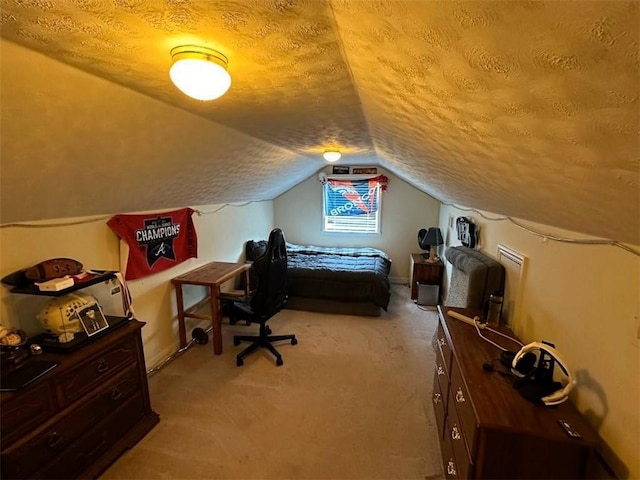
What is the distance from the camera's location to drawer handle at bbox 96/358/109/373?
1891mm

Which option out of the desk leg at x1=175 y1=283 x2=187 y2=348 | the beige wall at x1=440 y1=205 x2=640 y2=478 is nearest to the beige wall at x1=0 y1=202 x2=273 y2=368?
the desk leg at x1=175 y1=283 x2=187 y2=348

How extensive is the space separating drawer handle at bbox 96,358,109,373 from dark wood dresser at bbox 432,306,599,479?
2.04 metres

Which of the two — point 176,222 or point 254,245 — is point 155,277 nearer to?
point 176,222

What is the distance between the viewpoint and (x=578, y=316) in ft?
4.99

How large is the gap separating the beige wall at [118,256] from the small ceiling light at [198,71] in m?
1.55

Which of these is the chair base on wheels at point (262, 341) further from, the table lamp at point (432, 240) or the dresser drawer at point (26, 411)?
the table lamp at point (432, 240)

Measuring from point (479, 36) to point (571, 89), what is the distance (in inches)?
8.8

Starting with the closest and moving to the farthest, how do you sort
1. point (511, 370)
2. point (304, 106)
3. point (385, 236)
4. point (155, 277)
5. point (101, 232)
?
point (511, 370)
point (304, 106)
point (101, 232)
point (155, 277)
point (385, 236)

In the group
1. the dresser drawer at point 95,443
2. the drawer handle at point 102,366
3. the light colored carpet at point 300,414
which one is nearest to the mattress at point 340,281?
the light colored carpet at point 300,414

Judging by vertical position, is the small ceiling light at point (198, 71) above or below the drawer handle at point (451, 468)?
above

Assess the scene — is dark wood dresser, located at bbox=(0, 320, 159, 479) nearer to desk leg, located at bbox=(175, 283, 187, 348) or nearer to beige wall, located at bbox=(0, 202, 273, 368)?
beige wall, located at bbox=(0, 202, 273, 368)

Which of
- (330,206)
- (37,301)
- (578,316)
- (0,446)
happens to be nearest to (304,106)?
(578,316)

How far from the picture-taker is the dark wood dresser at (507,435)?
122cm

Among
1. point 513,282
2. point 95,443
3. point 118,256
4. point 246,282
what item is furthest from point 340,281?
point 95,443
